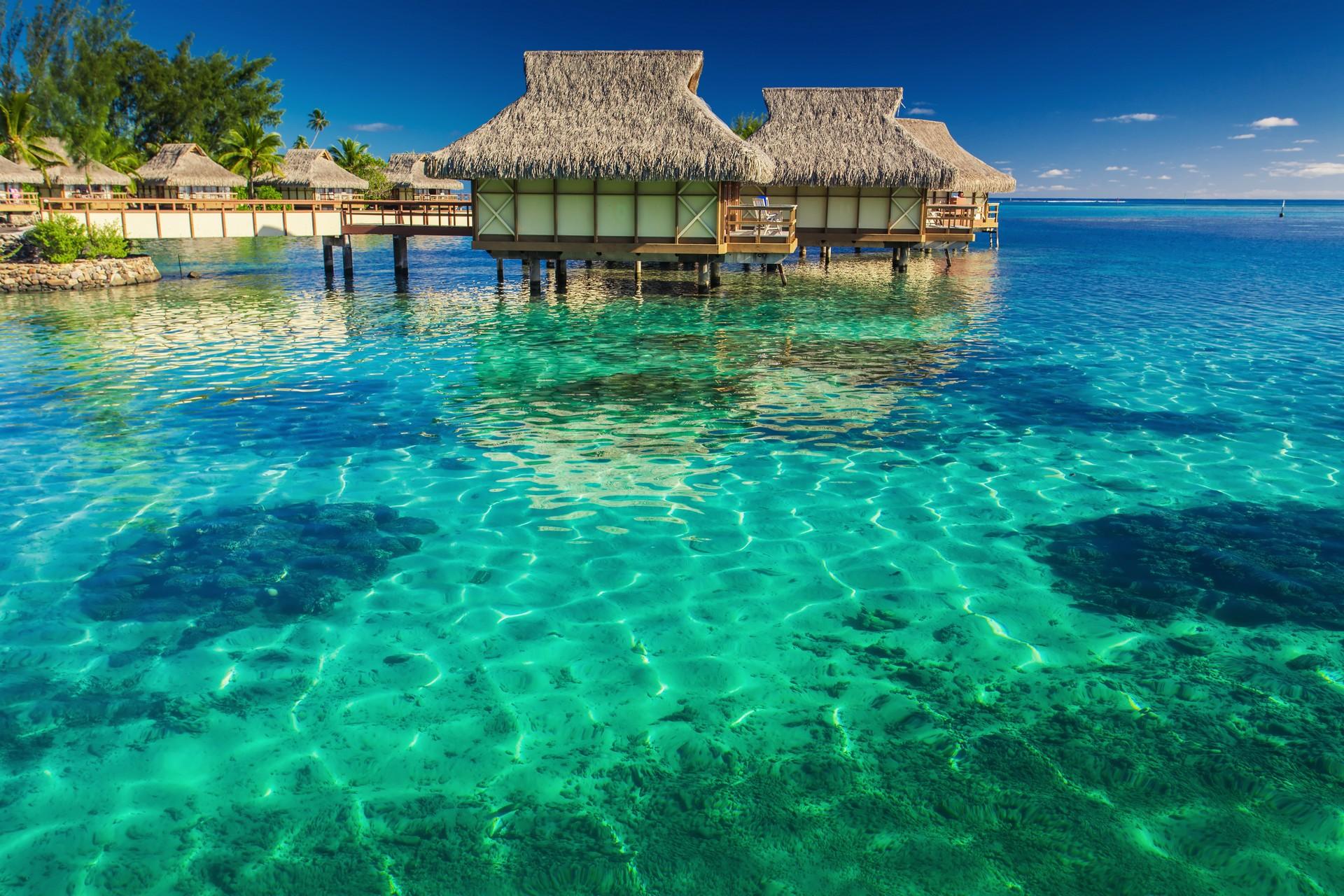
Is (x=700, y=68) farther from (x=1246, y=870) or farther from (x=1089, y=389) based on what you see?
(x=1246, y=870)

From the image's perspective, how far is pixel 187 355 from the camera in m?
14.4

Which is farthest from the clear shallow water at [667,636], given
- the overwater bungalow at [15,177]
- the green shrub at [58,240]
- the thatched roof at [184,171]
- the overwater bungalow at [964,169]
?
→ the thatched roof at [184,171]

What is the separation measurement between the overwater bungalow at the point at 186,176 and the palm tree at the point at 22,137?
6.15 metres

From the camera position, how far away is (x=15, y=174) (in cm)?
3981

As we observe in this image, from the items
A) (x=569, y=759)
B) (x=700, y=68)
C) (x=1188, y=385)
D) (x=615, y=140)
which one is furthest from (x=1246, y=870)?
(x=700, y=68)

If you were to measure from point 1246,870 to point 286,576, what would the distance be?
5.69 meters

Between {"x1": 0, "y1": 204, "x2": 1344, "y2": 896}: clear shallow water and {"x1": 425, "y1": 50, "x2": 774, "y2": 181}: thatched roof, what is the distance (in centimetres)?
879

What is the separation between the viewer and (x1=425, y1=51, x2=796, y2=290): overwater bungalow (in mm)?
20062

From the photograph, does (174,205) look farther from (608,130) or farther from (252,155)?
(608,130)

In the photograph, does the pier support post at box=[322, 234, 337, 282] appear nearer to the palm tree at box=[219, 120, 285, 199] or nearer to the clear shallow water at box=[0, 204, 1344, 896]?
the clear shallow water at box=[0, 204, 1344, 896]

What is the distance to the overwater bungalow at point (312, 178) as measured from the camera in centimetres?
5628

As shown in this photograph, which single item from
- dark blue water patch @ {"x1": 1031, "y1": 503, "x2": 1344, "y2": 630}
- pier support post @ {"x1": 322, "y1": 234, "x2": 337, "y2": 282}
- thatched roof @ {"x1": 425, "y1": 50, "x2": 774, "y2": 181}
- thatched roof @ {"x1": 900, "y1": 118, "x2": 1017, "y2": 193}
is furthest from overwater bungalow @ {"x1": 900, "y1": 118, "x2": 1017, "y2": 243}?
dark blue water patch @ {"x1": 1031, "y1": 503, "x2": 1344, "y2": 630}

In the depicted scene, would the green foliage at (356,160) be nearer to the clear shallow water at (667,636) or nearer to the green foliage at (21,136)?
the green foliage at (21,136)

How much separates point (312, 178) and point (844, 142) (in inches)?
1599
